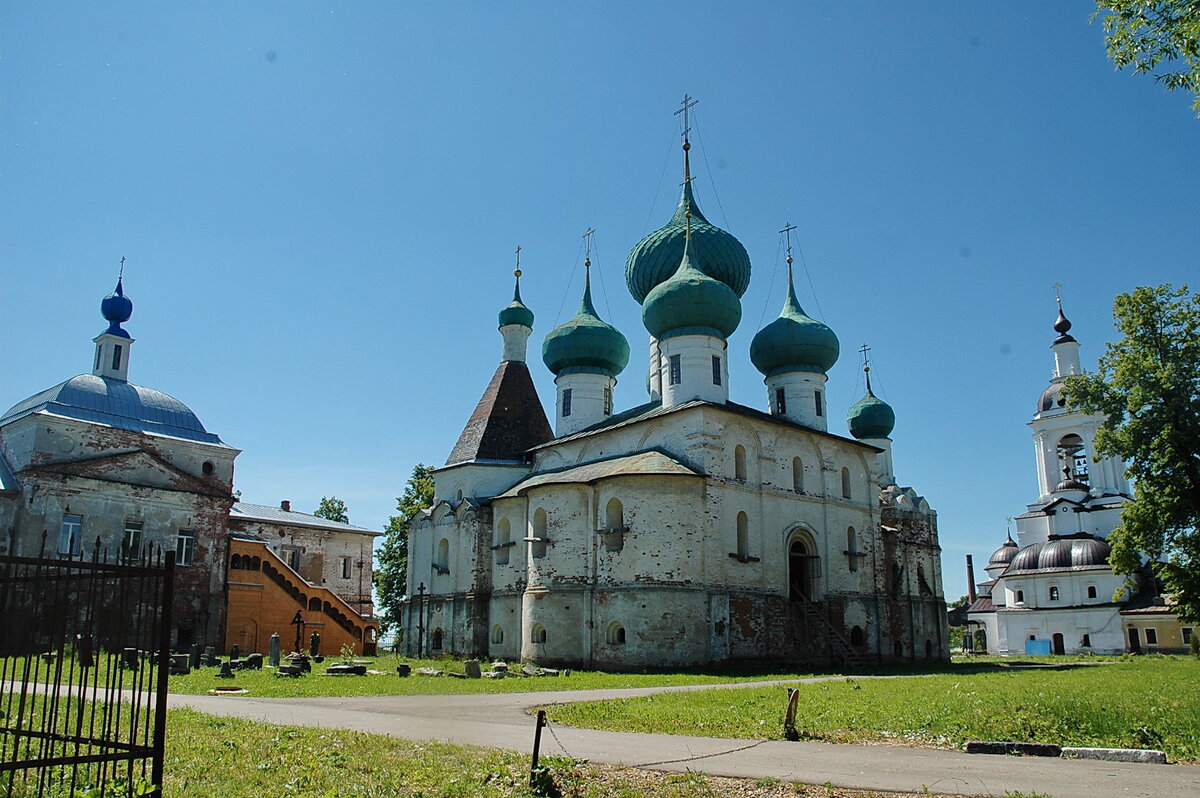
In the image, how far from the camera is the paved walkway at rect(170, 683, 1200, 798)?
7543 millimetres

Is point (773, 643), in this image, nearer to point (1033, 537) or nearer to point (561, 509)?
point (561, 509)


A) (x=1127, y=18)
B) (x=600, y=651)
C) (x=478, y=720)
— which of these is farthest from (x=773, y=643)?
(x=1127, y=18)

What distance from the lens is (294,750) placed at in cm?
920

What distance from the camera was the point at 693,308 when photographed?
102 feet

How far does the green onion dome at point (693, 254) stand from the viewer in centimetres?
3625

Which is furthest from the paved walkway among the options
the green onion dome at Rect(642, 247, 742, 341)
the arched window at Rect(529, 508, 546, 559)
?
the green onion dome at Rect(642, 247, 742, 341)

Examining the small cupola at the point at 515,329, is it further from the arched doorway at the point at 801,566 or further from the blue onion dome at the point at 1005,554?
the blue onion dome at the point at 1005,554

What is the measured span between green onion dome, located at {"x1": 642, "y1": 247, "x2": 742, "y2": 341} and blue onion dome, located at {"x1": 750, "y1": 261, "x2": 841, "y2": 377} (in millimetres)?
5530

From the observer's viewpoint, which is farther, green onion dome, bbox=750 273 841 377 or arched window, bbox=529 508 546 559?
green onion dome, bbox=750 273 841 377

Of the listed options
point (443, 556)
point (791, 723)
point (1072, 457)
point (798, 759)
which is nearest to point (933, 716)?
point (791, 723)

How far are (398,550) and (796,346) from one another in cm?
2212

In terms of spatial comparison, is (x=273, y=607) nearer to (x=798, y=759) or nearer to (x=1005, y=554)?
(x=798, y=759)

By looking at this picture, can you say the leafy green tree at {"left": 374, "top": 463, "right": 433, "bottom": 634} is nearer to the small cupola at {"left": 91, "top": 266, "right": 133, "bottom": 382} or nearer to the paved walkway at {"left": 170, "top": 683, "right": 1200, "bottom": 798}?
the small cupola at {"left": 91, "top": 266, "right": 133, "bottom": 382}

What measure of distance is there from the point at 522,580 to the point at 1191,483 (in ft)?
68.7
